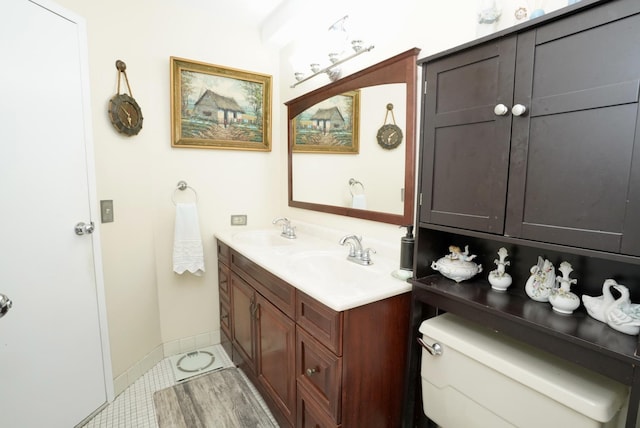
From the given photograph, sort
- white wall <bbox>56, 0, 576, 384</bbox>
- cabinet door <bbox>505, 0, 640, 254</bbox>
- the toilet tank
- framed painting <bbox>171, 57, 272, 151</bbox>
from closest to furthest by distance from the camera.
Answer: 1. cabinet door <bbox>505, 0, 640, 254</bbox>
2. the toilet tank
3. white wall <bbox>56, 0, 576, 384</bbox>
4. framed painting <bbox>171, 57, 272, 151</bbox>

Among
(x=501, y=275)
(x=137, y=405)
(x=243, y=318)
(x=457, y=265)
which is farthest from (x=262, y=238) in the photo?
(x=501, y=275)

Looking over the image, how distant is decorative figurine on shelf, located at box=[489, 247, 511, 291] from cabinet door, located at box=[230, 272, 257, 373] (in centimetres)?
117

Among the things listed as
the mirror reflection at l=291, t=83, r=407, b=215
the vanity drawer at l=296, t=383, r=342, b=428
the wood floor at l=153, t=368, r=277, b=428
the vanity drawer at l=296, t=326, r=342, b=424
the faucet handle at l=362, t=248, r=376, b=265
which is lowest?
the wood floor at l=153, t=368, r=277, b=428

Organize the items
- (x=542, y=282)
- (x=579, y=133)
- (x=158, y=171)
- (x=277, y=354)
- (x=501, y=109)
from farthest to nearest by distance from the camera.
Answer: (x=158, y=171), (x=277, y=354), (x=542, y=282), (x=501, y=109), (x=579, y=133)

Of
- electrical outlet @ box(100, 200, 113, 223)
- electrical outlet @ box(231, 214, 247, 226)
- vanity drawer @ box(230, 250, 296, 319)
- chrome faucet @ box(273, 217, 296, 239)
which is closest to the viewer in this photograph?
vanity drawer @ box(230, 250, 296, 319)

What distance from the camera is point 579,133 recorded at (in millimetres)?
791

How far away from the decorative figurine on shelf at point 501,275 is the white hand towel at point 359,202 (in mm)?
781

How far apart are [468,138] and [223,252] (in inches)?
69.4

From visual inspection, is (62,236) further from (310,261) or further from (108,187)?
(310,261)

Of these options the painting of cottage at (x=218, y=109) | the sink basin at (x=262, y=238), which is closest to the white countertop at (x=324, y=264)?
the sink basin at (x=262, y=238)

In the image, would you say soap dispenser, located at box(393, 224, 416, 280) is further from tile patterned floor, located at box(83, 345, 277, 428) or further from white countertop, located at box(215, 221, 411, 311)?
tile patterned floor, located at box(83, 345, 277, 428)

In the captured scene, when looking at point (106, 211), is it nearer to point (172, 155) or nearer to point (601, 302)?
point (172, 155)

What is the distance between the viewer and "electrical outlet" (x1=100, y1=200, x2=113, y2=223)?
5.81 ft

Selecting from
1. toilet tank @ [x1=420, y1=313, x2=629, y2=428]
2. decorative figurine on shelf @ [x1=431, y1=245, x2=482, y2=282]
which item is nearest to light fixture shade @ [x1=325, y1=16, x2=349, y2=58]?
decorative figurine on shelf @ [x1=431, y1=245, x2=482, y2=282]
